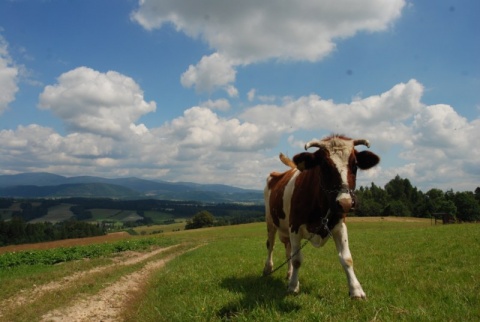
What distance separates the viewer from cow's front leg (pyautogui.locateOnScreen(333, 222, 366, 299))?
6.80 m

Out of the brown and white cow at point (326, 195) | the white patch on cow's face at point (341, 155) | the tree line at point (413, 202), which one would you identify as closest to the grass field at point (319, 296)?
the brown and white cow at point (326, 195)

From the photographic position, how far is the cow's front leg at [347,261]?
6.80m

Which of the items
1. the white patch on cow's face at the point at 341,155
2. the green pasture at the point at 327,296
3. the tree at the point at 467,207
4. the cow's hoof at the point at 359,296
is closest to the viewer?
the green pasture at the point at 327,296

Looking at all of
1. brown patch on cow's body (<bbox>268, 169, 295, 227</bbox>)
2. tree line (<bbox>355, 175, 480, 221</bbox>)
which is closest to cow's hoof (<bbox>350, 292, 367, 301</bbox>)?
brown patch on cow's body (<bbox>268, 169, 295, 227</bbox>)

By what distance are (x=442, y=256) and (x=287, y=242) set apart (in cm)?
644

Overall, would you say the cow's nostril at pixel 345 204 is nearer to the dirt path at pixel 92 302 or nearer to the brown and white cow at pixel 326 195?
the brown and white cow at pixel 326 195

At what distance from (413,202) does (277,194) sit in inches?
5499

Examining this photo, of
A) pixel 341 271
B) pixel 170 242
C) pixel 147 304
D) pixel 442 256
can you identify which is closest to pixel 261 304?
pixel 147 304

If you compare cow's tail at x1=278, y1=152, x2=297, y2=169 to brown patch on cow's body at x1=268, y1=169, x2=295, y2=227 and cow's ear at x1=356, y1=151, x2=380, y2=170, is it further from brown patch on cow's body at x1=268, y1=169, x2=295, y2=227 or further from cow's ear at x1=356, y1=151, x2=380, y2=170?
cow's ear at x1=356, y1=151, x2=380, y2=170

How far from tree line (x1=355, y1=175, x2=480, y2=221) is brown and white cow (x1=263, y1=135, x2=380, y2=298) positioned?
9342cm

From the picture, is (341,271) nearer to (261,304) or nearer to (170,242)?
(261,304)

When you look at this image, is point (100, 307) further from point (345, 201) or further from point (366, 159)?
point (366, 159)

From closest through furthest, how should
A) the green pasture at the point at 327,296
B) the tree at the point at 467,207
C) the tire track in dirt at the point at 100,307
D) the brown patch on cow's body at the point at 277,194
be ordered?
the green pasture at the point at 327,296 → the brown patch on cow's body at the point at 277,194 → the tire track in dirt at the point at 100,307 → the tree at the point at 467,207

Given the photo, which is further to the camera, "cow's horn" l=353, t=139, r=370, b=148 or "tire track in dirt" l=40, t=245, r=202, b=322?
"tire track in dirt" l=40, t=245, r=202, b=322
